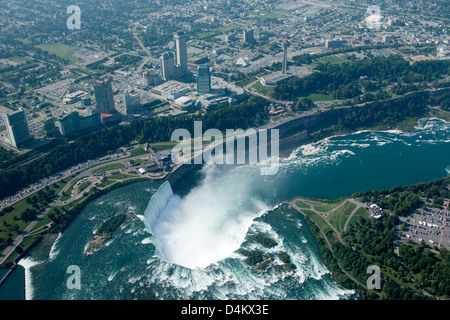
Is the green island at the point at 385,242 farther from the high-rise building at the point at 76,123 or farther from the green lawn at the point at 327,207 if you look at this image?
the high-rise building at the point at 76,123

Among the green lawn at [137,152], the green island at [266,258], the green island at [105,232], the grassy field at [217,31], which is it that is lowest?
the green island at [266,258]

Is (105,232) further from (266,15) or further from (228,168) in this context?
(266,15)

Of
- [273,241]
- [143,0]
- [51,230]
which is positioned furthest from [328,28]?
[51,230]

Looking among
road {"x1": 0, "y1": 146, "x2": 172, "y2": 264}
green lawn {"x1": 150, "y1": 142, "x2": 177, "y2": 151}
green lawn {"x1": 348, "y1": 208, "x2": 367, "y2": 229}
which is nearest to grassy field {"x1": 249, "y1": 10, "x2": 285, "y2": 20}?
green lawn {"x1": 150, "y1": 142, "x2": 177, "y2": 151}

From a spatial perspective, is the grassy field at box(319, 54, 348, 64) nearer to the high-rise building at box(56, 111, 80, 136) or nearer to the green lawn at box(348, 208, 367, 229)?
the green lawn at box(348, 208, 367, 229)

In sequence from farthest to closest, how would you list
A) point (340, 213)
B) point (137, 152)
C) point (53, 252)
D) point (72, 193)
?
point (137, 152) → point (72, 193) → point (340, 213) → point (53, 252)

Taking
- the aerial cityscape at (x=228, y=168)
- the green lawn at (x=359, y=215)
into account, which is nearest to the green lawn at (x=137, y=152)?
the aerial cityscape at (x=228, y=168)

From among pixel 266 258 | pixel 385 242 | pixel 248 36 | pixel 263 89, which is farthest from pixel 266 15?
pixel 266 258
